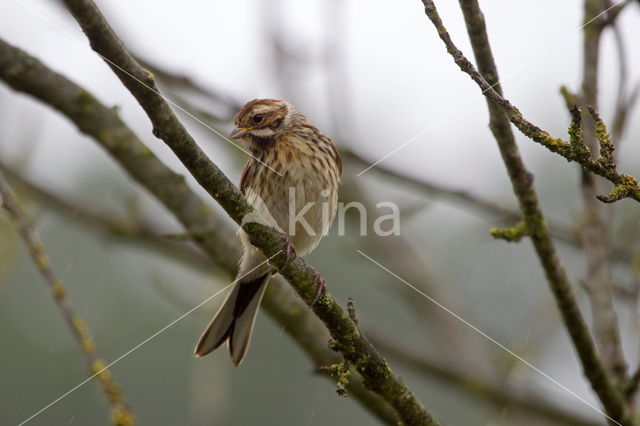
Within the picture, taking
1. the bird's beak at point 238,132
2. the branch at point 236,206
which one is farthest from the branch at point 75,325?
the bird's beak at point 238,132

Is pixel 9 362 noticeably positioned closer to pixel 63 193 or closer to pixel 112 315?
pixel 112 315

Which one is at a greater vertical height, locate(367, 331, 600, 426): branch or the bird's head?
the bird's head

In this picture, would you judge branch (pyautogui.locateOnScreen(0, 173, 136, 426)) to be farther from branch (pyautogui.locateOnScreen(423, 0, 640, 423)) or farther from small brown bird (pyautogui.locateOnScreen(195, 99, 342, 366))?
branch (pyautogui.locateOnScreen(423, 0, 640, 423))

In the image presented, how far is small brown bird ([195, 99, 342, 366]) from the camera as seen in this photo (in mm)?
4445

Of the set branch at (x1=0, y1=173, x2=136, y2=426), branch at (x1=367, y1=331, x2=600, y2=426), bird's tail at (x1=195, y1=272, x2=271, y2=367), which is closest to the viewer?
branch at (x1=0, y1=173, x2=136, y2=426)

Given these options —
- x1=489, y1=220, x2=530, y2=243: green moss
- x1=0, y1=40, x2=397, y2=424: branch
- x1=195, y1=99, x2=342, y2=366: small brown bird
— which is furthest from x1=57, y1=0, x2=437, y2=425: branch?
x1=195, y1=99, x2=342, y2=366: small brown bird

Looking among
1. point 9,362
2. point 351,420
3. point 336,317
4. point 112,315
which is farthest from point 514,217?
point 9,362

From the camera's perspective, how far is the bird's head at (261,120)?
4.89m

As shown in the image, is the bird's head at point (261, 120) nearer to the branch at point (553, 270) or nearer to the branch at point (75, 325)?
the branch at point (553, 270)

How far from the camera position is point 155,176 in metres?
4.05

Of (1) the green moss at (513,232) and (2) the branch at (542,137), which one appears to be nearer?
(2) the branch at (542,137)

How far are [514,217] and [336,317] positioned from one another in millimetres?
2050

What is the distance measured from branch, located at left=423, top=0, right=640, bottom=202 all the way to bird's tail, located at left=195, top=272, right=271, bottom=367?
7.41 feet

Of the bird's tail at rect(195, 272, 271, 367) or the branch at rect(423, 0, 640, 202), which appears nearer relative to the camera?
the branch at rect(423, 0, 640, 202)
